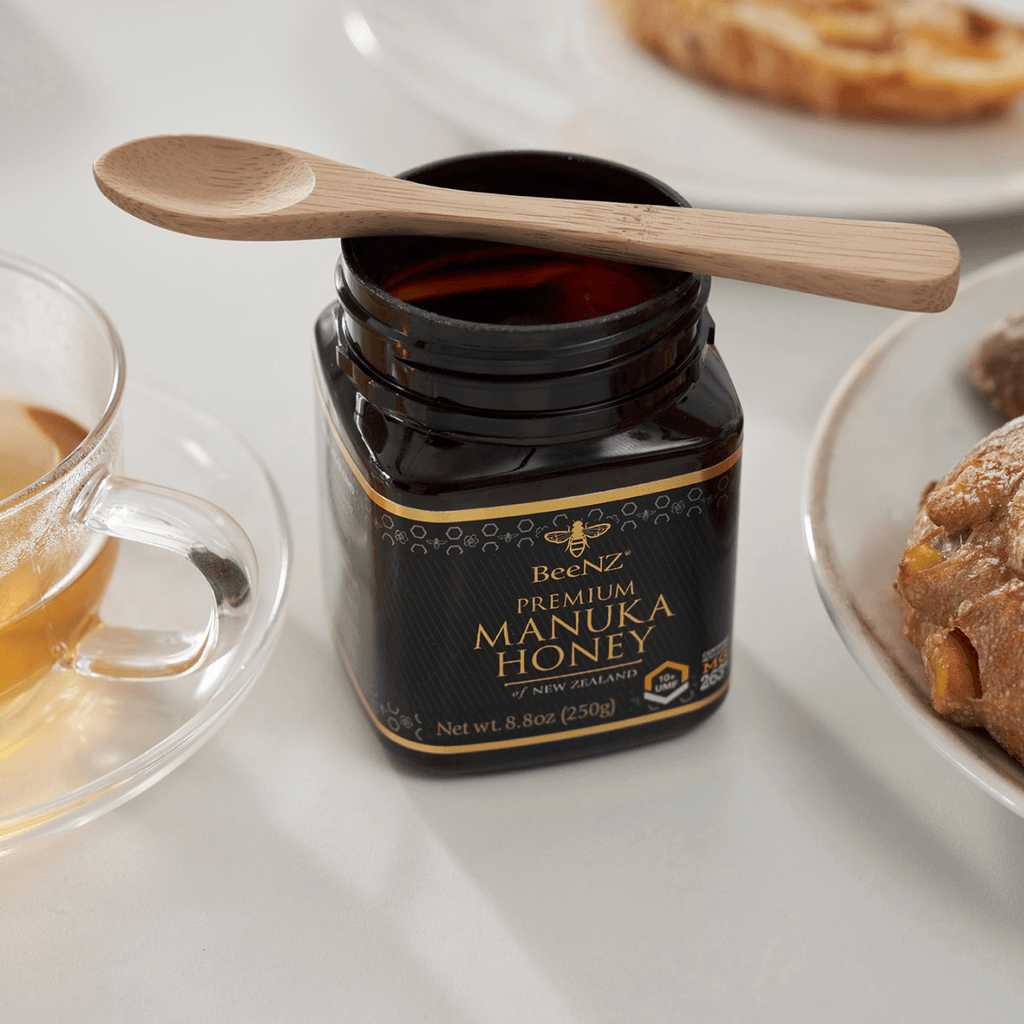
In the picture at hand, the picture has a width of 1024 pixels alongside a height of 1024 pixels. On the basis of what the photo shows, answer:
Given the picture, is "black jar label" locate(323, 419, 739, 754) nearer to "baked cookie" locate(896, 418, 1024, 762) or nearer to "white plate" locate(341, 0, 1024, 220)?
"baked cookie" locate(896, 418, 1024, 762)

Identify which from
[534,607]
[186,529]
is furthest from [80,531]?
[534,607]

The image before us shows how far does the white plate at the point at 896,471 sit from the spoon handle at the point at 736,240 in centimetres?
18

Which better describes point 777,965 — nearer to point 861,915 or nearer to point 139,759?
point 861,915

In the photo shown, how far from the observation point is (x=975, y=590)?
58cm

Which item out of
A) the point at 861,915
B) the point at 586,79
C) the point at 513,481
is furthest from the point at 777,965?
the point at 586,79

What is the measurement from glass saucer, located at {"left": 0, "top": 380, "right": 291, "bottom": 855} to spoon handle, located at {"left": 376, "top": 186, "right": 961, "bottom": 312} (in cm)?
24

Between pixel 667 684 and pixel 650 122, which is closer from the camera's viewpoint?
pixel 667 684

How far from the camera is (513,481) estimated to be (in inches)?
21.4

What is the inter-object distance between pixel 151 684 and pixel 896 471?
461mm

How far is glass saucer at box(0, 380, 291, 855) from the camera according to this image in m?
0.61

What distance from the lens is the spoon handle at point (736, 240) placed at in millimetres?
520

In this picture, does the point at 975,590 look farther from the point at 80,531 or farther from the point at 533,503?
the point at 80,531

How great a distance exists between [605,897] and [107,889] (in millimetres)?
250

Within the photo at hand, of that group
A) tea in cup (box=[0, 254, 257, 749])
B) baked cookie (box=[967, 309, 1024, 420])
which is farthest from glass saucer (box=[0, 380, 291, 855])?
baked cookie (box=[967, 309, 1024, 420])
